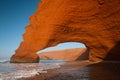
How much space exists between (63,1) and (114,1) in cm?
855

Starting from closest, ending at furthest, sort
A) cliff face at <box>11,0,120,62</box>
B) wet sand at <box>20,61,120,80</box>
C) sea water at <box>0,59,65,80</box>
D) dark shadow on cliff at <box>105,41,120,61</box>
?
wet sand at <box>20,61,120,80</box> → sea water at <box>0,59,65,80</box> → dark shadow on cliff at <box>105,41,120,61</box> → cliff face at <box>11,0,120,62</box>

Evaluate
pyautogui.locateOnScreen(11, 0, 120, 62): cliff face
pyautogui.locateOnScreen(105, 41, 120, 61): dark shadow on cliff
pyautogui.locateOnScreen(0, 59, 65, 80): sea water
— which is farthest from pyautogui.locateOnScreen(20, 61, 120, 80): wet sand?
pyautogui.locateOnScreen(11, 0, 120, 62): cliff face

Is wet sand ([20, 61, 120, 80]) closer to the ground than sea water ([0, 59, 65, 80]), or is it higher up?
closer to the ground

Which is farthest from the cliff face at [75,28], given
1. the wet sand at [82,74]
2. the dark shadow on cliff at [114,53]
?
the wet sand at [82,74]

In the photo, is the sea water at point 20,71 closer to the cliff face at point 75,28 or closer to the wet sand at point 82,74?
the wet sand at point 82,74

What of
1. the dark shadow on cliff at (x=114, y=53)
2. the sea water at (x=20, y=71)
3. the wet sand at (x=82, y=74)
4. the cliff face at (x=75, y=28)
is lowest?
the wet sand at (x=82, y=74)

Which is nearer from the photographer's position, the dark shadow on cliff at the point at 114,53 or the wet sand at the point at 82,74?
the wet sand at the point at 82,74

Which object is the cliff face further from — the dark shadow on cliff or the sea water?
the sea water

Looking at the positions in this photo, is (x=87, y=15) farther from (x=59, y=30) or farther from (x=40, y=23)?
(x=40, y=23)

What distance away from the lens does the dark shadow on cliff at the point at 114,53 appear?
23.0m

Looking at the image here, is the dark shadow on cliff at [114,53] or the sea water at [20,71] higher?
the dark shadow on cliff at [114,53]

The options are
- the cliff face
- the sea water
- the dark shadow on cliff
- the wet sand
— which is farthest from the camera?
the cliff face

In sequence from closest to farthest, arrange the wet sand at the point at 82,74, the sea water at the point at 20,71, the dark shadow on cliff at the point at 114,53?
the wet sand at the point at 82,74, the sea water at the point at 20,71, the dark shadow on cliff at the point at 114,53

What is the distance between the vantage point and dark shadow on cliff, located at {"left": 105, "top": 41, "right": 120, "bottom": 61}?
2300cm
